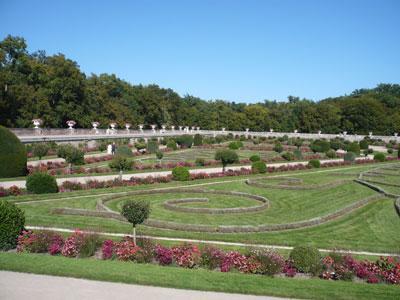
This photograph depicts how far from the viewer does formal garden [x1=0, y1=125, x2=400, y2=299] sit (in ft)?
35.7

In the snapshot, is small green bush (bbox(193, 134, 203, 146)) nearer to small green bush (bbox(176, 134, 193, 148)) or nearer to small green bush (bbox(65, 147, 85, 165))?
small green bush (bbox(176, 134, 193, 148))

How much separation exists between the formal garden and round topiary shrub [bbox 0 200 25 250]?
3cm

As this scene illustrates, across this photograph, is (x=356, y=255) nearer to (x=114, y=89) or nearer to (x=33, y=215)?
(x=33, y=215)

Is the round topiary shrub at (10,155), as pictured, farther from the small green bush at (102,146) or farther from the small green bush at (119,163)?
the small green bush at (102,146)

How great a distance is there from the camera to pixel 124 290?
964 centimetres

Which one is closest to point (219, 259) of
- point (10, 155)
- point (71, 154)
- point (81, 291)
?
point (81, 291)

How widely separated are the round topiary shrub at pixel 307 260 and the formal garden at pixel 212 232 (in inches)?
1.0

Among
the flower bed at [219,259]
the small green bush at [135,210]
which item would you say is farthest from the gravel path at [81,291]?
the small green bush at [135,210]

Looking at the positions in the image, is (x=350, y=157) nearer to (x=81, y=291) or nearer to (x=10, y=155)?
(x=10, y=155)

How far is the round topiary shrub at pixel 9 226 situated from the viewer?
42.0ft

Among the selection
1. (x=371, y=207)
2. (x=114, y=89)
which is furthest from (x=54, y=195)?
(x=114, y=89)

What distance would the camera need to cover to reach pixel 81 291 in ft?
→ 31.0

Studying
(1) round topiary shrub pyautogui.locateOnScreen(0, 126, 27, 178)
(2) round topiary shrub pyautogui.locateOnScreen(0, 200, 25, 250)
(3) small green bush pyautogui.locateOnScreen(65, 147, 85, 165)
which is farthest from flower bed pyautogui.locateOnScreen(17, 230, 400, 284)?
(3) small green bush pyautogui.locateOnScreen(65, 147, 85, 165)

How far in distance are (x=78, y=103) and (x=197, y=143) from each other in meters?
18.0
